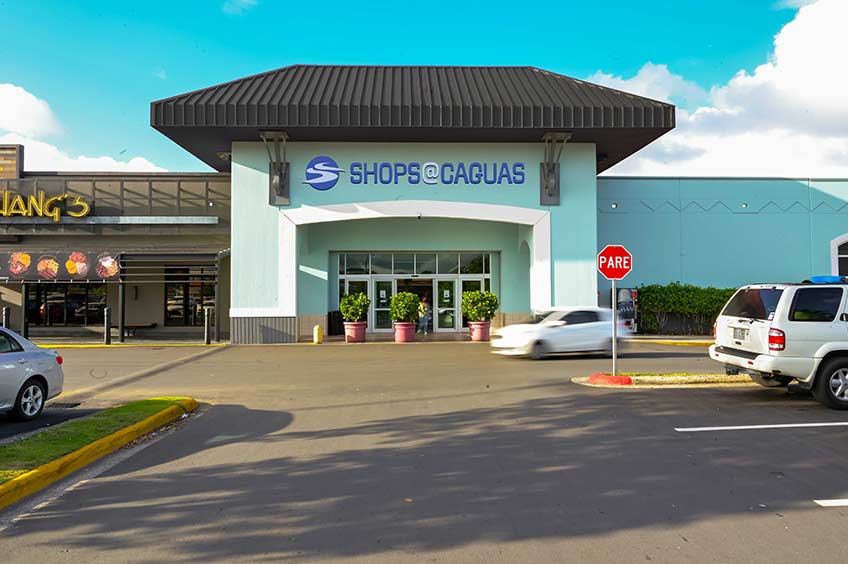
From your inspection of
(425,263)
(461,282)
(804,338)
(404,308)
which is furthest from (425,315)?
(804,338)

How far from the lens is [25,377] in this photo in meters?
8.55

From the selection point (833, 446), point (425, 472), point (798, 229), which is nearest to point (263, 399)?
point (425, 472)

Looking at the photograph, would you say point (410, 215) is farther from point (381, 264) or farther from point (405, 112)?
point (381, 264)

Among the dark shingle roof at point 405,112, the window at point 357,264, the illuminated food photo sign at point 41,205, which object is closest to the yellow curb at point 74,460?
the dark shingle roof at point 405,112

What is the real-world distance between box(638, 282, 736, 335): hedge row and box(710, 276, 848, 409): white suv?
14.7 m

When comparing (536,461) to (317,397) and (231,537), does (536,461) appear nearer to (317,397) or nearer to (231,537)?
(231,537)

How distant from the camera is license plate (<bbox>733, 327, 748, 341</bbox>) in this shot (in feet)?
32.3

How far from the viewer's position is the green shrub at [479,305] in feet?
72.1

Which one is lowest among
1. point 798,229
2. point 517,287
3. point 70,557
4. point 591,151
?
point 70,557

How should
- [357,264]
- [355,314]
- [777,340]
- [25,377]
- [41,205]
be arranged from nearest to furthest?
[25,377], [777,340], [355,314], [41,205], [357,264]

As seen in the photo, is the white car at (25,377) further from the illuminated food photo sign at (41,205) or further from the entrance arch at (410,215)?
the illuminated food photo sign at (41,205)

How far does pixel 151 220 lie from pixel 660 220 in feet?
66.8

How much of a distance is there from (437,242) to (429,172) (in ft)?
12.6

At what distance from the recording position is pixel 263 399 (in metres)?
10.7
